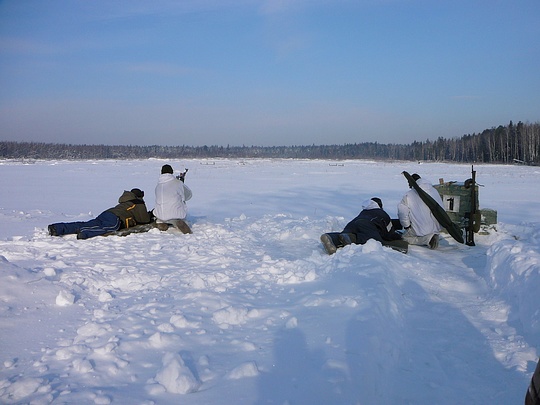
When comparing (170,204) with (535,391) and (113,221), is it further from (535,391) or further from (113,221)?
(535,391)

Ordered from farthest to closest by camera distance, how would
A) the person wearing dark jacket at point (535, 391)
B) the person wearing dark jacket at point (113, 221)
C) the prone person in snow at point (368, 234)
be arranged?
1. the person wearing dark jacket at point (113, 221)
2. the prone person in snow at point (368, 234)
3. the person wearing dark jacket at point (535, 391)

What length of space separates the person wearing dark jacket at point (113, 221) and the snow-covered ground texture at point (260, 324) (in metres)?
0.32

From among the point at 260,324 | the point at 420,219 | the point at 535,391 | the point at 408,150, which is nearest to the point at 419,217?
the point at 420,219

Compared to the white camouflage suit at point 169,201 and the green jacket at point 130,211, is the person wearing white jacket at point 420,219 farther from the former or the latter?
the green jacket at point 130,211

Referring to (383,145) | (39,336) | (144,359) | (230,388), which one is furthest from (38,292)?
(383,145)

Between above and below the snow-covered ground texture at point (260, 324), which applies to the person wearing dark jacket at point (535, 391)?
above

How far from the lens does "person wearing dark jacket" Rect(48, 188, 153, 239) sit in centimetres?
751

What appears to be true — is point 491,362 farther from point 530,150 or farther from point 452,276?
point 530,150

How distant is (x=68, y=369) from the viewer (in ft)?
9.55

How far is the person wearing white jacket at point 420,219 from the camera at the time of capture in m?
7.54

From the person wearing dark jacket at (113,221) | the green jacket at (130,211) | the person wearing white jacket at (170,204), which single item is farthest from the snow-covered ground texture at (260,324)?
the person wearing white jacket at (170,204)

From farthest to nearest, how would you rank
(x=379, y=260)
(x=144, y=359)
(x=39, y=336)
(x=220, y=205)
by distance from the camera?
(x=220, y=205), (x=379, y=260), (x=39, y=336), (x=144, y=359)

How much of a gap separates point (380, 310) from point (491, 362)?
41.1 inches

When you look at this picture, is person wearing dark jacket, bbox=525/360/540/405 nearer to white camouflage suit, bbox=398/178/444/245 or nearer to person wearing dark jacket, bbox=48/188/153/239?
white camouflage suit, bbox=398/178/444/245
